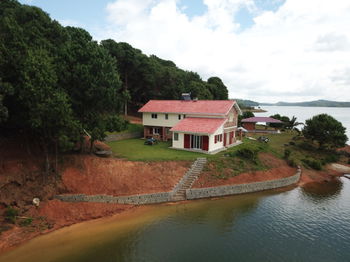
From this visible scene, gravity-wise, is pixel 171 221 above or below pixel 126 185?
below

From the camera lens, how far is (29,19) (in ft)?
93.7

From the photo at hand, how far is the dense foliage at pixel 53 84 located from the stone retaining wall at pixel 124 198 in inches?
186

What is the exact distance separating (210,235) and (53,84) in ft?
61.3

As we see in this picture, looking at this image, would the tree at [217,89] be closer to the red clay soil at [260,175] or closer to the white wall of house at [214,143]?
the white wall of house at [214,143]

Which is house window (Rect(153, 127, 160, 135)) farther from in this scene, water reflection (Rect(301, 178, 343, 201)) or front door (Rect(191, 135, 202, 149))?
water reflection (Rect(301, 178, 343, 201))

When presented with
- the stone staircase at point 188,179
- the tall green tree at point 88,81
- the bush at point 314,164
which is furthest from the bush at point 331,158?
the tall green tree at point 88,81

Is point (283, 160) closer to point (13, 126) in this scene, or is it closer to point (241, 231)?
point (241, 231)

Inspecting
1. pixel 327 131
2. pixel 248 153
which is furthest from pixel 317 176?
pixel 327 131

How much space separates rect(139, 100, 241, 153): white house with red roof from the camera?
3309 cm

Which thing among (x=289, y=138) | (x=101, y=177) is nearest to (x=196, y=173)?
(x=101, y=177)

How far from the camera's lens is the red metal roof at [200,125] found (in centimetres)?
3278

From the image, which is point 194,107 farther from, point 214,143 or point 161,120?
point 214,143

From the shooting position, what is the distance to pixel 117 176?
24.7 meters

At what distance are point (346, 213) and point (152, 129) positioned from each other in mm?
30009
